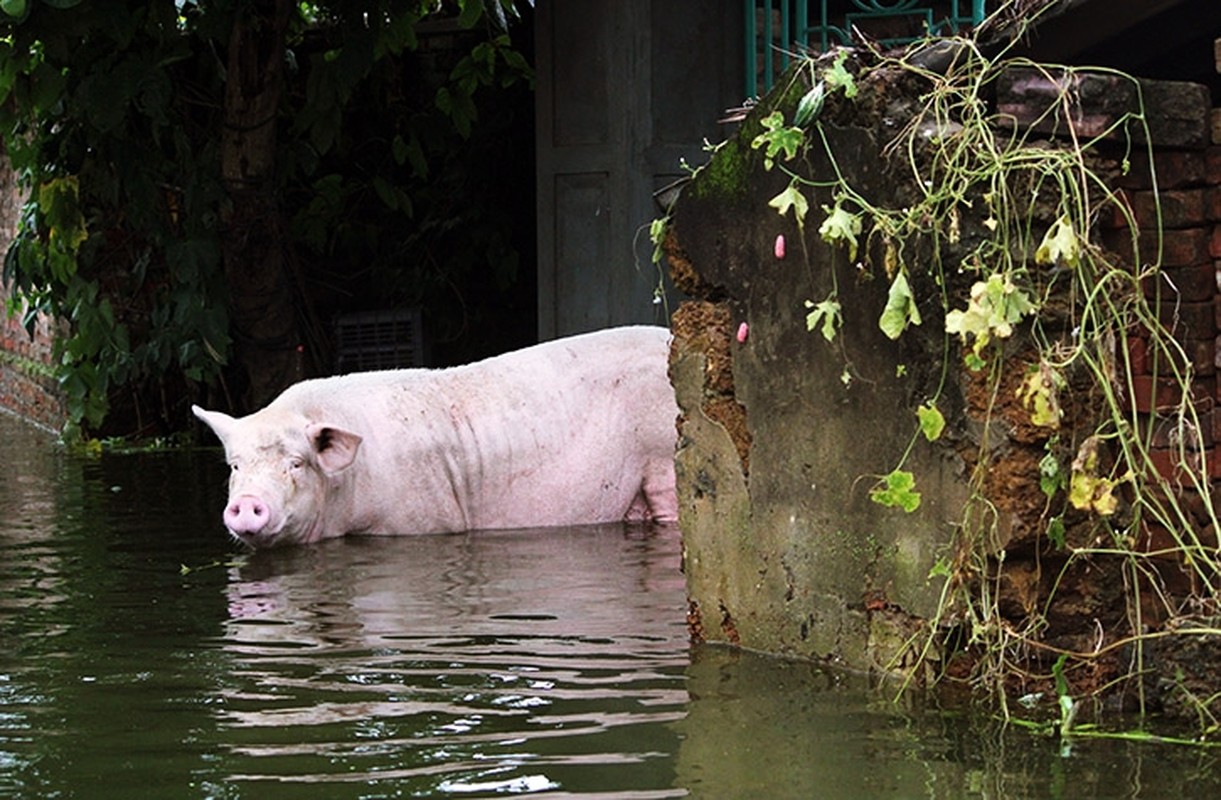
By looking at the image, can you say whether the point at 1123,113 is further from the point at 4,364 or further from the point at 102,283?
the point at 4,364

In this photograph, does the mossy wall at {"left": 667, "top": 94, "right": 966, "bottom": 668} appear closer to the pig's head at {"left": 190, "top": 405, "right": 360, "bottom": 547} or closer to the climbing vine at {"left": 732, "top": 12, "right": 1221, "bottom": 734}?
the climbing vine at {"left": 732, "top": 12, "right": 1221, "bottom": 734}

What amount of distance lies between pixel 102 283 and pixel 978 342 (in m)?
9.34

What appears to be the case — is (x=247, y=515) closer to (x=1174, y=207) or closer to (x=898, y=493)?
(x=898, y=493)

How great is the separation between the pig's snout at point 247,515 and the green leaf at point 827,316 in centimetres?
360

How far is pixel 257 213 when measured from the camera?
11508mm

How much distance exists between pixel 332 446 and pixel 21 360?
8.42m

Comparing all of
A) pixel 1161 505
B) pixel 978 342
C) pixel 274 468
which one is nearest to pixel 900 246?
pixel 978 342

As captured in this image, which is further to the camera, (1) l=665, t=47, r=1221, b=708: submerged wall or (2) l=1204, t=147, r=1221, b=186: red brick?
(2) l=1204, t=147, r=1221, b=186: red brick

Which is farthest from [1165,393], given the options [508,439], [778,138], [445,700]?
[508,439]

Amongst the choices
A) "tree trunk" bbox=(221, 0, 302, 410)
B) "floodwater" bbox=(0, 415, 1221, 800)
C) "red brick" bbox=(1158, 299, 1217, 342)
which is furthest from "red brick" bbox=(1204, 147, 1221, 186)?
"tree trunk" bbox=(221, 0, 302, 410)

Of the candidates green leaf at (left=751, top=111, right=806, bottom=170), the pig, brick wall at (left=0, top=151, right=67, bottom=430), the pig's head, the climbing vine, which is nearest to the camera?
the climbing vine

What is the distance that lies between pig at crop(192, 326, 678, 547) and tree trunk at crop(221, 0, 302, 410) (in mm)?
2724

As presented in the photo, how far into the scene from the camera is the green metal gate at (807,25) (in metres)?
9.22

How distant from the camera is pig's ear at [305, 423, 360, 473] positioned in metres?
8.34
